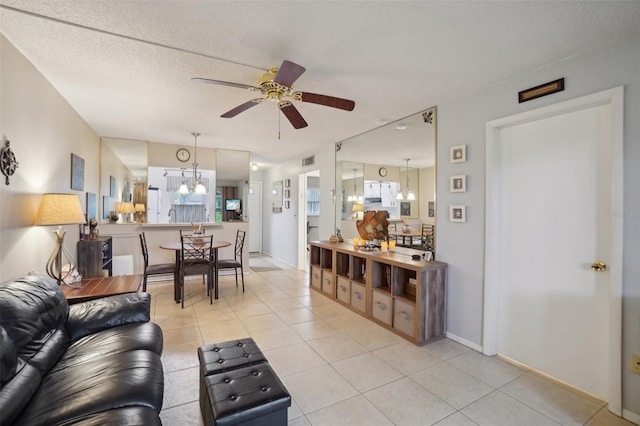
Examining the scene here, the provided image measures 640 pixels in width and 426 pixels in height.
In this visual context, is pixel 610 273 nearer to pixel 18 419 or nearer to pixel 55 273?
pixel 18 419

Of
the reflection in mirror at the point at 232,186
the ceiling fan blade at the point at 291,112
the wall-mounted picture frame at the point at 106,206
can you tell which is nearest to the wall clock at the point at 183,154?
the reflection in mirror at the point at 232,186

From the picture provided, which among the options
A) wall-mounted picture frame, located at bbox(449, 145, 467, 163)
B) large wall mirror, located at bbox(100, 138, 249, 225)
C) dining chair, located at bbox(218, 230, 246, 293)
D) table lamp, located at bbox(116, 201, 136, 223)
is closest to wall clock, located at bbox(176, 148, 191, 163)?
large wall mirror, located at bbox(100, 138, 249, 225)

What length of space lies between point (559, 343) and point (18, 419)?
3431mm

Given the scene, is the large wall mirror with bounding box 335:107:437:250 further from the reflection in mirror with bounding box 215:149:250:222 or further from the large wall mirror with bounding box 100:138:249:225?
the large wall mirror with bounding box 100:138:249:225

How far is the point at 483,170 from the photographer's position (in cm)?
282

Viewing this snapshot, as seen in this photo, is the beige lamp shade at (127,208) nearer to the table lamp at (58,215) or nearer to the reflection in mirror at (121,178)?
the reflection in mirror at (121,178)

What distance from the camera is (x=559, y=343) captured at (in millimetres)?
2391

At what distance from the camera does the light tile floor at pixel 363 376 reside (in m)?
1.96

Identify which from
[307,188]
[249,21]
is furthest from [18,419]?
[307,188]

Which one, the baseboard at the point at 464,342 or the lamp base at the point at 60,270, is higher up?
the lamp base at the point at 60,270

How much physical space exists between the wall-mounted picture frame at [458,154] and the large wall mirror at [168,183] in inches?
159

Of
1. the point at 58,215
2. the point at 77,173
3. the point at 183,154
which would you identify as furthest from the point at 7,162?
the point at 183,154

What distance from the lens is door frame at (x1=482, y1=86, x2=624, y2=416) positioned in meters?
1.97

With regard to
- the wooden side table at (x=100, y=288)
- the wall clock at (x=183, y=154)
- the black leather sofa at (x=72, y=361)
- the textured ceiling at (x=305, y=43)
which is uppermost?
the textured ceiling at (x=305, y=43)
